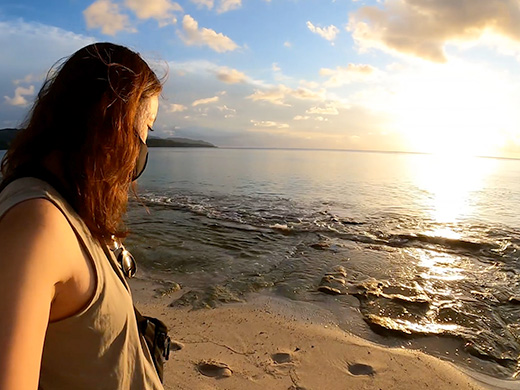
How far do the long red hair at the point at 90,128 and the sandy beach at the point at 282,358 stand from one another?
324 centimetres

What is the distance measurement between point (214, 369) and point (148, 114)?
Answer: 11.6 feet

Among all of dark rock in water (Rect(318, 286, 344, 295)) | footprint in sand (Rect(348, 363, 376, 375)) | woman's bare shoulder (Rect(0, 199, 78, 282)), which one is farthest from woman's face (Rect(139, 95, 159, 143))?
dark rock in water (Rect(318, 286, 344, 295))

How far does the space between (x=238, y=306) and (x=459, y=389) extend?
333 centimetres

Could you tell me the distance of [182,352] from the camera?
459 cm

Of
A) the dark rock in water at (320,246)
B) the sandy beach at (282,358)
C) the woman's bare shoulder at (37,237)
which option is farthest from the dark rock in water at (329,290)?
the woman's bare shoulder at (37,237)

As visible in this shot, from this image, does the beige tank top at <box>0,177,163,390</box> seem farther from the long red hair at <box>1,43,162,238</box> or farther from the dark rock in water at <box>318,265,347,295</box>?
the dark rock in water at <box>318,265,347,295</box>

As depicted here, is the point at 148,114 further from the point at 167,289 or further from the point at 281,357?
the point at 167,289

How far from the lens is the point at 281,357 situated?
4.61m

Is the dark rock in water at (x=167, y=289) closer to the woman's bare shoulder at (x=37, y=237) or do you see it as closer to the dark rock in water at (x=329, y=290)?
the dark rock in water at (x=329, y=290)

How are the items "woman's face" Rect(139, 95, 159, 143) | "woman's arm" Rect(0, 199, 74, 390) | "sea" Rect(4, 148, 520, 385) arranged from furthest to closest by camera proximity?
"sea" Rect(4, 148, 520, 385) → "woman's face" Rect(139, 95, 159, 143) → "woman's arm" Rect(0, 199, 74, 390)

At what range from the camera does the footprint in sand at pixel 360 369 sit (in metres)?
4.39

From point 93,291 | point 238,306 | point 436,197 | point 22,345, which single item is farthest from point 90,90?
point 436,197

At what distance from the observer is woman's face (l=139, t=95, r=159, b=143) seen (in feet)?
5.24

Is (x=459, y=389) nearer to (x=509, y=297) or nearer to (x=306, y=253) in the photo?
(x=509, y=297)
